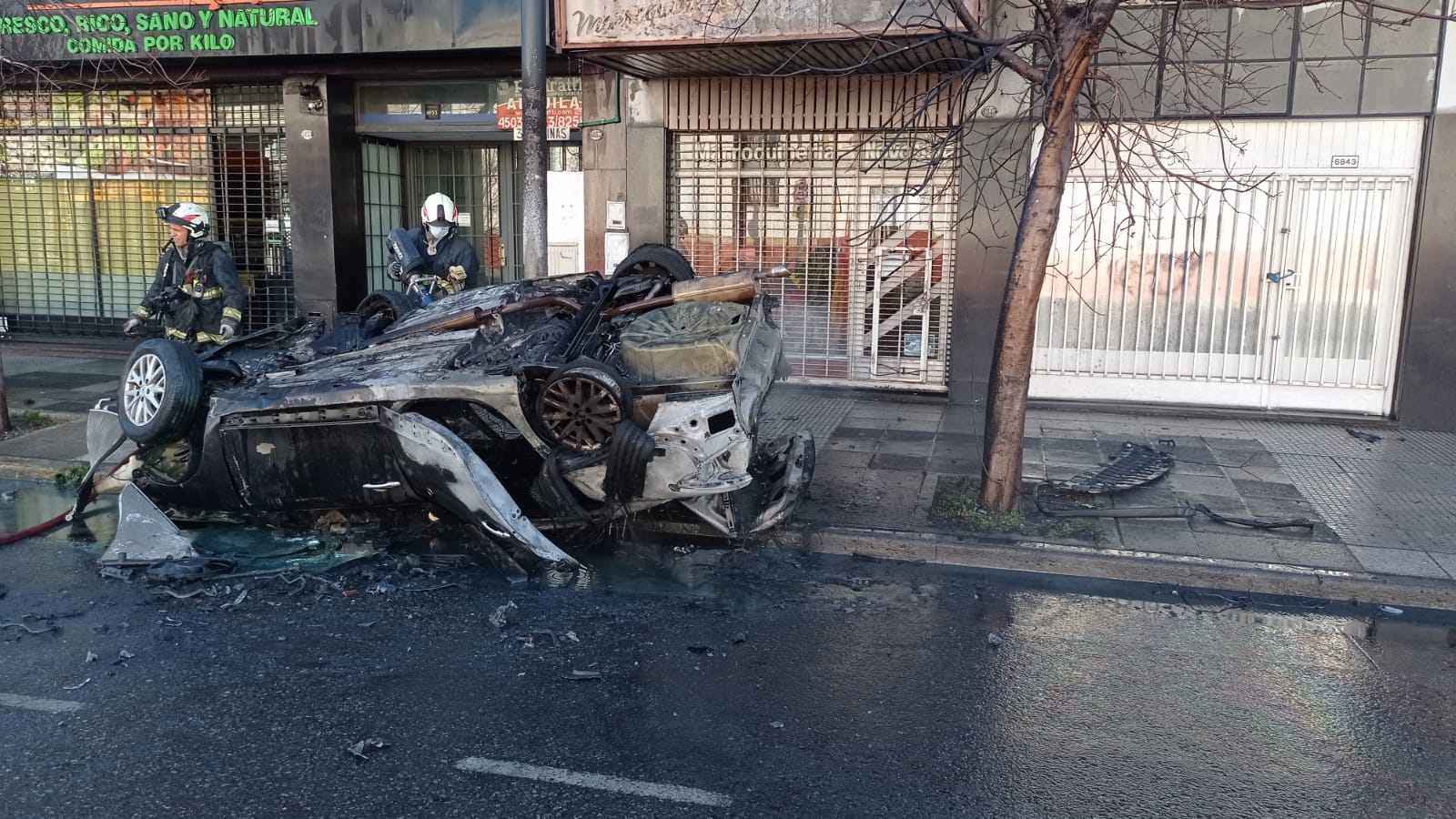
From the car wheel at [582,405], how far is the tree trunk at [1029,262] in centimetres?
263

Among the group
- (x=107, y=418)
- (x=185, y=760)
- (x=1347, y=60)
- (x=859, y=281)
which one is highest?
(x=1347, y=60)

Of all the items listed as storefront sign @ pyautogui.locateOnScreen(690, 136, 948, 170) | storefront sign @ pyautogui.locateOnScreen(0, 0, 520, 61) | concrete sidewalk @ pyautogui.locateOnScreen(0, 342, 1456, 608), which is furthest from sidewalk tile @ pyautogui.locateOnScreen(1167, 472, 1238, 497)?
storefront sign @ pyautogui.locateOnScreen(0, 0, 520, 61)

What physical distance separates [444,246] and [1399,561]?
749cm

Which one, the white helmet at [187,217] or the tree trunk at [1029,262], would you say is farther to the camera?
the white helmet at [187,217]

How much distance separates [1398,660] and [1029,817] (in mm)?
2622

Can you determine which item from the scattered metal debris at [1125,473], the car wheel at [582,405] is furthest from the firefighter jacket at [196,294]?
the scattered metal debris at [1125,473]

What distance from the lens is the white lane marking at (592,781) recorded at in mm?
3627

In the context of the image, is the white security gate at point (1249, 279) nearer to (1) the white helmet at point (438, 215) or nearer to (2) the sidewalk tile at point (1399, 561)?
(2) the sidewalk tile at point (1399, 561)

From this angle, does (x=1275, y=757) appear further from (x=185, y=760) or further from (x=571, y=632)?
(x=185, y=760)

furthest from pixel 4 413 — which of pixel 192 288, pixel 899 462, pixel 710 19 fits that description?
pixel 899 462

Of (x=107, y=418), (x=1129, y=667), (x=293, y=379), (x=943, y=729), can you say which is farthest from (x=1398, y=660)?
(x=107, y=418)

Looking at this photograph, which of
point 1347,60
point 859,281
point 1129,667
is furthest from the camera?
point 859,281

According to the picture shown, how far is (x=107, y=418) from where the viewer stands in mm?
6586

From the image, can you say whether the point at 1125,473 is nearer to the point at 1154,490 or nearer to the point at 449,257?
the point at 1154,490
